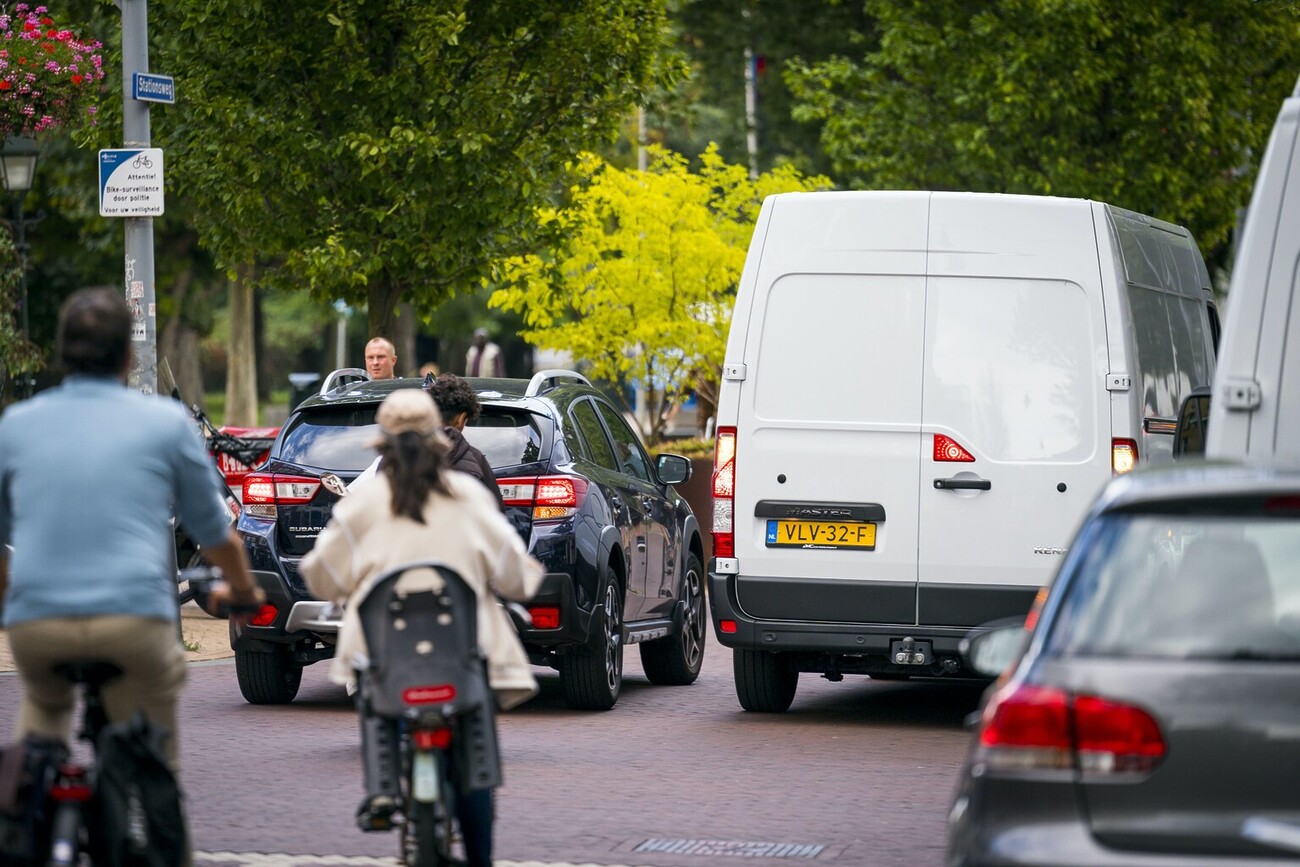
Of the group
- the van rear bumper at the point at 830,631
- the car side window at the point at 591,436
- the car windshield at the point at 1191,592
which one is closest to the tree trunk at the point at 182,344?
the car side window at the point at 591,436

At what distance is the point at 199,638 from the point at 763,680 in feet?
17.9

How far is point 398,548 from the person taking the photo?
6.00 meters

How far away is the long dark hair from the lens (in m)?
6.00

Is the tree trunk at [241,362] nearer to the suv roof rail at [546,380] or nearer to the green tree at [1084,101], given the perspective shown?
the green tree at [1084,101]

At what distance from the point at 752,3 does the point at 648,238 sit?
1290cm

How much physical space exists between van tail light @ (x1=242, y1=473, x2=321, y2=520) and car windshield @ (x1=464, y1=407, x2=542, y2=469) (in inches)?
33.9

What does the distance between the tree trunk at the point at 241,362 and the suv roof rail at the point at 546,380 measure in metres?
29.4

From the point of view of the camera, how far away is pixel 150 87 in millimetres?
13672

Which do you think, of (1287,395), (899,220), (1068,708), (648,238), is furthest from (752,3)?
(1068,708)

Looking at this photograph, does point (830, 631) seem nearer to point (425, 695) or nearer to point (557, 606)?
point (557, 606)

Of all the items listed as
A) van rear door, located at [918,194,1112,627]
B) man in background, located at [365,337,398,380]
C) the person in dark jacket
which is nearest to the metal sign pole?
man in background, located at [365,337,398,380]

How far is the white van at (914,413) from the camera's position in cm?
Answer: 1043

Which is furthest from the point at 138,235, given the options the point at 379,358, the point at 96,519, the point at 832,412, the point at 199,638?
the point at 96,519

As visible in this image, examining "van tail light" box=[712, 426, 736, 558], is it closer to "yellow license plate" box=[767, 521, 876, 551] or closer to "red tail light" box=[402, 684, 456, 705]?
"yellow license plate" box=[767, 521, 876, 551]
